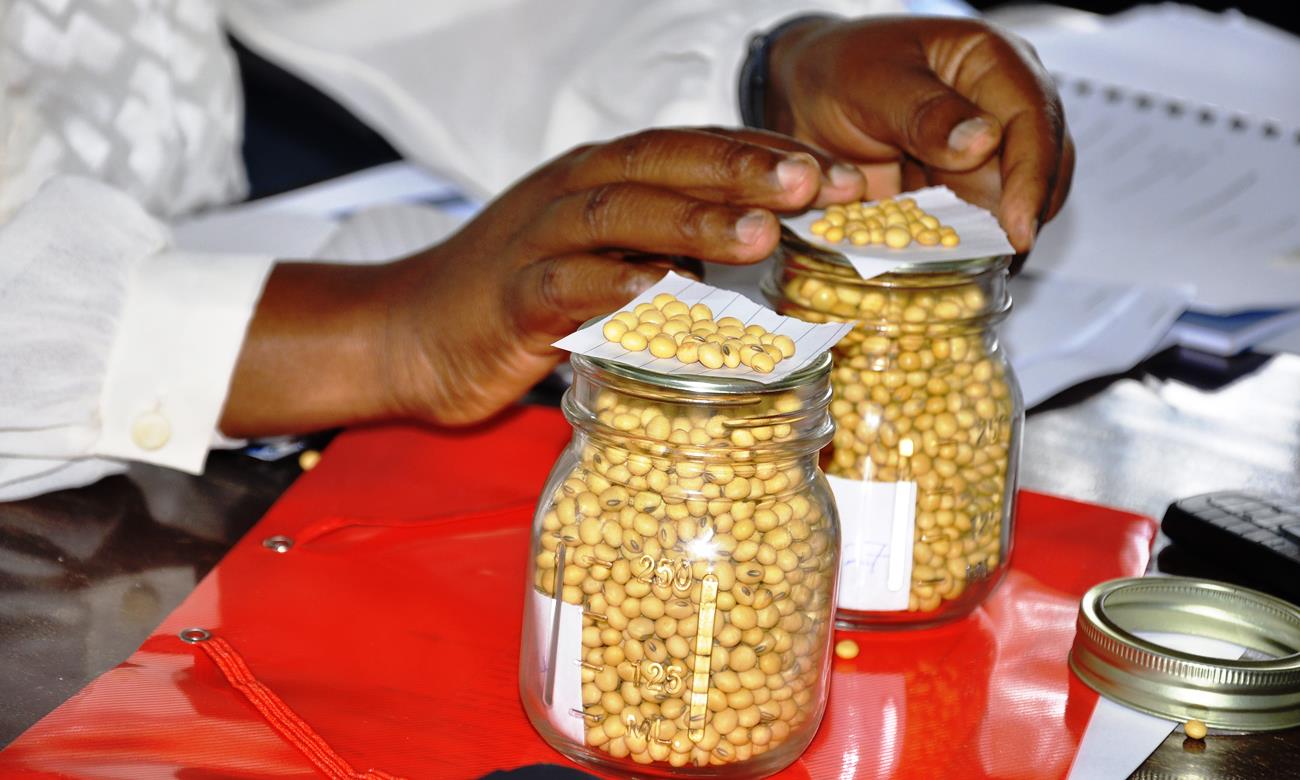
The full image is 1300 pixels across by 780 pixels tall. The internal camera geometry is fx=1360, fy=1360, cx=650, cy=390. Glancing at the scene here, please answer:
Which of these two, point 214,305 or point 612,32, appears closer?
point 214,305

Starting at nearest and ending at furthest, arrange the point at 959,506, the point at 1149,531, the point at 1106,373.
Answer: the point at 959,506 → the point at 1149,531 → the point at 1106,373

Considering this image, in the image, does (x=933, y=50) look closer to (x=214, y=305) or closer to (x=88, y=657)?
(x=214, y=305)

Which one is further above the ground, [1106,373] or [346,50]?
[346,50]

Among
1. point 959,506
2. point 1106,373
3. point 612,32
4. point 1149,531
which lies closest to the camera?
point 959,506

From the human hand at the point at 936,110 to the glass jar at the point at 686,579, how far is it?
0.26 metres

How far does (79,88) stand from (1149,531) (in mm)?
800

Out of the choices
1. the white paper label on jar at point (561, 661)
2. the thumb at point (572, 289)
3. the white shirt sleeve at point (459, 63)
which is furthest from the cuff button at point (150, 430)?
the white shirt sleeve at point (459, 63)

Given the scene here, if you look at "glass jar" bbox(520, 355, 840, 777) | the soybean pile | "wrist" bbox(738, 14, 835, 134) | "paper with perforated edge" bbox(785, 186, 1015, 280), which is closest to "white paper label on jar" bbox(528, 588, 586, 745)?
"glass jar" bbox(520, 355, 840, 777)

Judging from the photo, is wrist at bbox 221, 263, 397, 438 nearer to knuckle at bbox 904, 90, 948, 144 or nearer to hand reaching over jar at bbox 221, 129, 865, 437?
hand reaching over jar at bbox 221, 129, 865, 437

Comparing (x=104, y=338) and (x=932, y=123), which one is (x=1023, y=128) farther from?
(x=104, y=338)

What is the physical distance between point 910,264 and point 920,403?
7 centimetres

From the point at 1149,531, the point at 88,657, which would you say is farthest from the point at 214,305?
the point at 1149,531

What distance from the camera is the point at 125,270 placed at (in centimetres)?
78

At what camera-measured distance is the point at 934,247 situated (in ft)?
2.10
